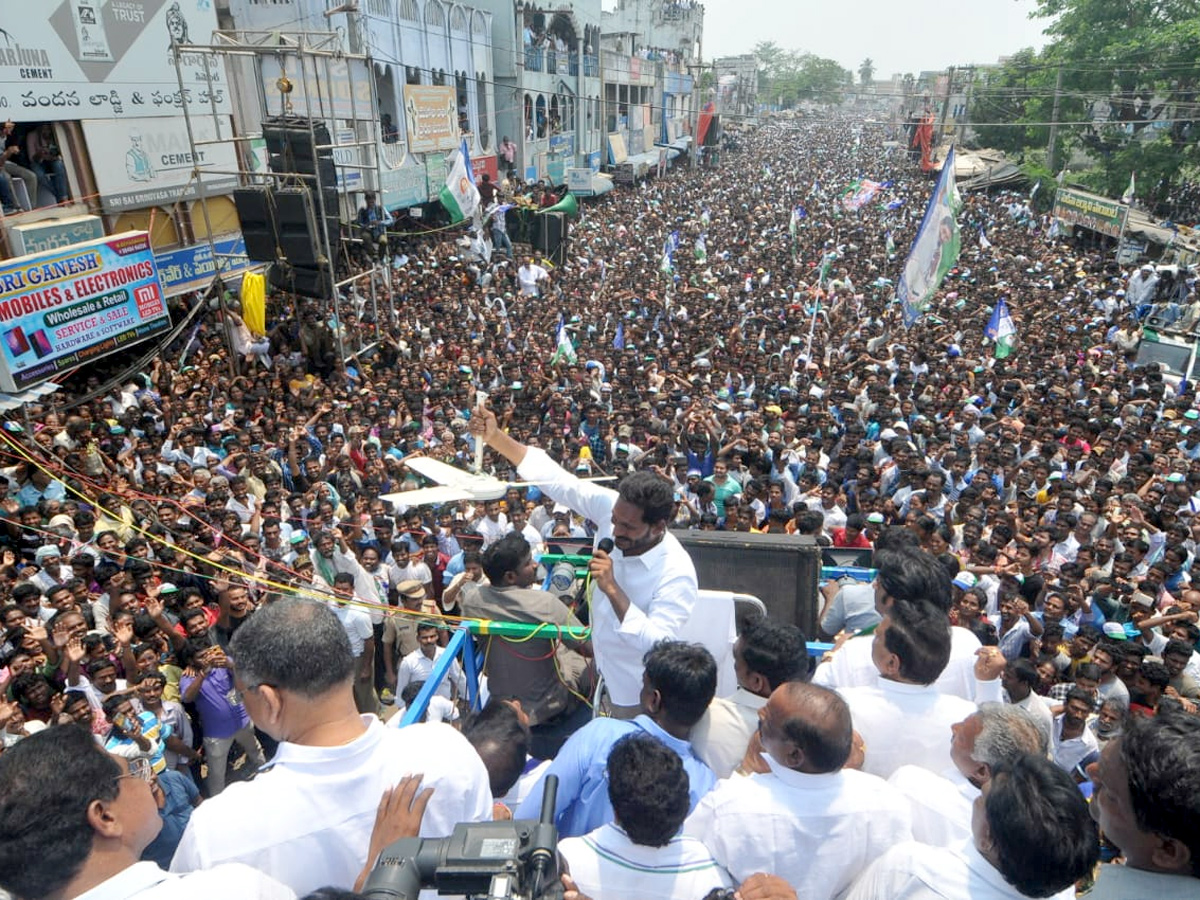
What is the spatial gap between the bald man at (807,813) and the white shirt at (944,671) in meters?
0.74

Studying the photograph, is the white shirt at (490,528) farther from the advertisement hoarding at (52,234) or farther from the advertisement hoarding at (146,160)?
the advertisement hoarding at (146,160)

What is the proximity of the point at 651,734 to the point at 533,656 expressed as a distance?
1318mm

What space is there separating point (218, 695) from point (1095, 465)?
284 inches

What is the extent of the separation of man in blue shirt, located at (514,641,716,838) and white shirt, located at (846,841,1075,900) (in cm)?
52

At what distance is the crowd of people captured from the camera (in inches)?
67.0

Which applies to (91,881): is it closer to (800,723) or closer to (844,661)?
(800,723)

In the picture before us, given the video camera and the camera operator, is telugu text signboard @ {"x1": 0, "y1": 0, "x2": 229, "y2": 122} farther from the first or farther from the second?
the video camera

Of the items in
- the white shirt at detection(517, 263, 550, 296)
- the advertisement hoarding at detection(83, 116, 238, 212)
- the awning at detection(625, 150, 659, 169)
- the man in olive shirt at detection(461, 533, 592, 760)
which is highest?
the advertisement hoarding at detection(83, 116, 238, 212)

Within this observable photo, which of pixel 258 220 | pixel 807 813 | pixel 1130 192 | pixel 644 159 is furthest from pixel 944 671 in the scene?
pixel 644 159

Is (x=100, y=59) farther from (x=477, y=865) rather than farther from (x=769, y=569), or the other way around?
(x=477, y=865)

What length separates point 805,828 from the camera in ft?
6.45

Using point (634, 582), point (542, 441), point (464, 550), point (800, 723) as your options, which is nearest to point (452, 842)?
point (800, 723)

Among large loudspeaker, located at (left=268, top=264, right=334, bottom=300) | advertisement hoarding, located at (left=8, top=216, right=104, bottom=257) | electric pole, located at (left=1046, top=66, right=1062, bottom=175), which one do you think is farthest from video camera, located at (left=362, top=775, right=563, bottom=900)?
electric pole, located at (left=1046, top=66, right=1062, bottom=175)

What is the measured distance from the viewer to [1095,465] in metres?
7.18
